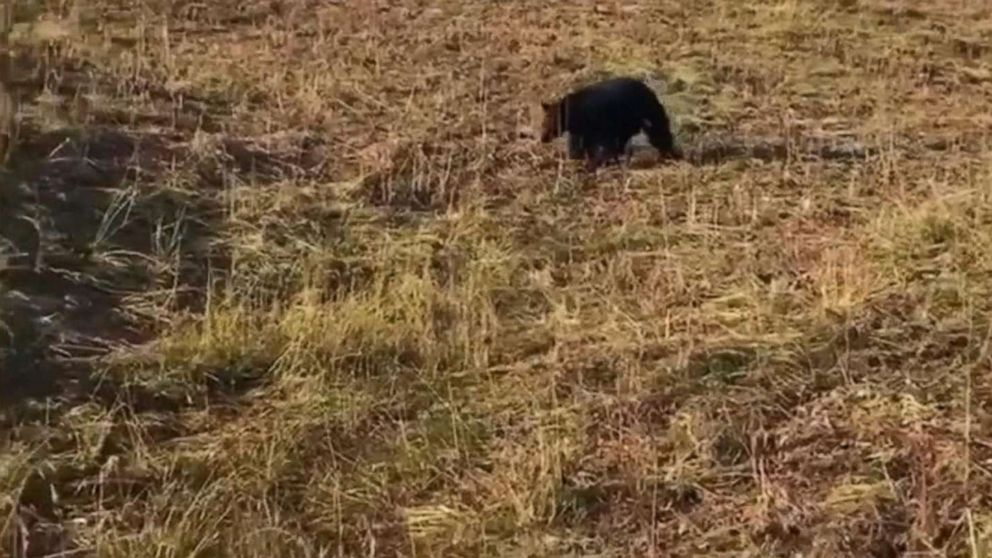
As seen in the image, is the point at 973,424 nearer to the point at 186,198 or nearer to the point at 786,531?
the point at 786,531

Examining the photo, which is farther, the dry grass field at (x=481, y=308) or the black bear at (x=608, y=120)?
the black bear at (x=608, y=120)

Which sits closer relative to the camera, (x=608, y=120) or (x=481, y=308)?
(x=481, y=308)

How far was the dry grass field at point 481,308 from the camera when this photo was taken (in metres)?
3.84

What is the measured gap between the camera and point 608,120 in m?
7.01

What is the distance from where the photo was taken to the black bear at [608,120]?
7.02 m

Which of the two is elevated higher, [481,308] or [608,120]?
[608,120]

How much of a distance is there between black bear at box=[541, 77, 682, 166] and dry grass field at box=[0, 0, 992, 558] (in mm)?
119

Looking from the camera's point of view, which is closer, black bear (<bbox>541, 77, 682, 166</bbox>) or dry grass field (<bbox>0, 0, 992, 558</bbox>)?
dry grass field (<bbox>0, 0, 992, 558</bbox>)

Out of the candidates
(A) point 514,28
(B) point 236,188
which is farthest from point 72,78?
(A) point 514,28

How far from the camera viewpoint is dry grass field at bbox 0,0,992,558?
3.84 m

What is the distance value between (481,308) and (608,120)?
2.12 m

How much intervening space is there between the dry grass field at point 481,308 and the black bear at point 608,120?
12 centimetres

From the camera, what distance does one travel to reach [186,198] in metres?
6.37

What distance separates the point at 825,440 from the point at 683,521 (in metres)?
0.54
